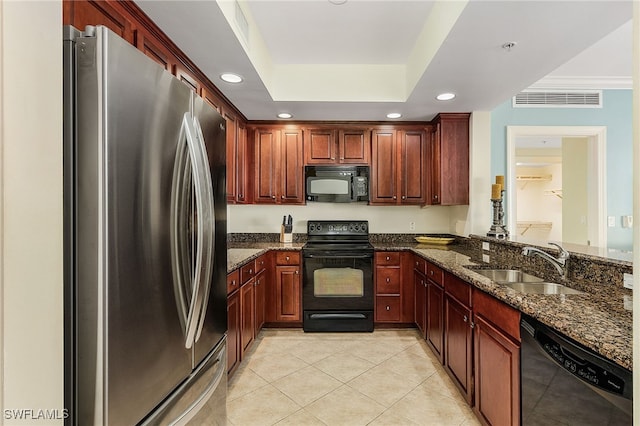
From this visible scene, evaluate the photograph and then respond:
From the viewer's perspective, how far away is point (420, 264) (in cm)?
308

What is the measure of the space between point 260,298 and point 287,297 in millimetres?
347

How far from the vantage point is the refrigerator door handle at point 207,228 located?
1216 mm

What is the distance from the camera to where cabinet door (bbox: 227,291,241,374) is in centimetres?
218

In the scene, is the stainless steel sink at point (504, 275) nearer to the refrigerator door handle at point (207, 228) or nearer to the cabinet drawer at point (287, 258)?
the cabinet drawer at point (287, 258)

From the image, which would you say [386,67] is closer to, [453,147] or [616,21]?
[453,147]

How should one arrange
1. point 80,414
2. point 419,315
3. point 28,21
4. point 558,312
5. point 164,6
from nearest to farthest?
1. point 28,21
2. point 80,414
3. point 558,312
4. point 164,6
5. point 419,315

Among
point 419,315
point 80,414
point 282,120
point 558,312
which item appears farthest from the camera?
point 282,120

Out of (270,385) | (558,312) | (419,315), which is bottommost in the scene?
(270,385)

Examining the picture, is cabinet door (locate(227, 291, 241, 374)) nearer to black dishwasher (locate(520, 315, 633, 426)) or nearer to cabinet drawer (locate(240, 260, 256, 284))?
cabinet drawer (locate(240, 260, 256, 284))

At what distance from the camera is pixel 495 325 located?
1603mm

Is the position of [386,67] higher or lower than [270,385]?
higher

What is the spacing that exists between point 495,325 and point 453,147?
88.8 inches

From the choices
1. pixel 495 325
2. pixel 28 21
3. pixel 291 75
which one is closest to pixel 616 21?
pixel 495 325

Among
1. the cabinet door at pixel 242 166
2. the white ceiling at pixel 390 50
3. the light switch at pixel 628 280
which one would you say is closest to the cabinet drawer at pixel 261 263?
the cabinet door at pixel 242 166
